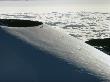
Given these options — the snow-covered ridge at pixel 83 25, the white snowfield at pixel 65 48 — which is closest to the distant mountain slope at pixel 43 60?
the white snowfield at pixel 65 48

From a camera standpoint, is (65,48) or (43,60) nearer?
(43,60)

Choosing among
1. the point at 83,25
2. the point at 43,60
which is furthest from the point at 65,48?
the point at 83,25

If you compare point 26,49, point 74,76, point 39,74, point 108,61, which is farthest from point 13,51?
point 108,61

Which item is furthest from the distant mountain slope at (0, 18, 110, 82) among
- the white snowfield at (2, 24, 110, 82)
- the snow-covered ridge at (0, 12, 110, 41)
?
the snow-covered ridge at (0, 12, 110, 41)

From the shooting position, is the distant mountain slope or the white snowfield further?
the white snowfield

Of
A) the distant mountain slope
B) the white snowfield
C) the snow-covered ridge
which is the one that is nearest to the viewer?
the distant mountain slope

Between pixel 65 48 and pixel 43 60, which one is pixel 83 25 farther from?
pixel 43 60

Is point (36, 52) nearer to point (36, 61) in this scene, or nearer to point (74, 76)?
point (36, 61)

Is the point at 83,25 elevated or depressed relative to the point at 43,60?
depressed

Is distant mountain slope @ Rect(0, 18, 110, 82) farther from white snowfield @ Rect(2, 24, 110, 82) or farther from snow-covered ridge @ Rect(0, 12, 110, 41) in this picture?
snow-covered ridge @ Rect(0, 12, 110, 41)
